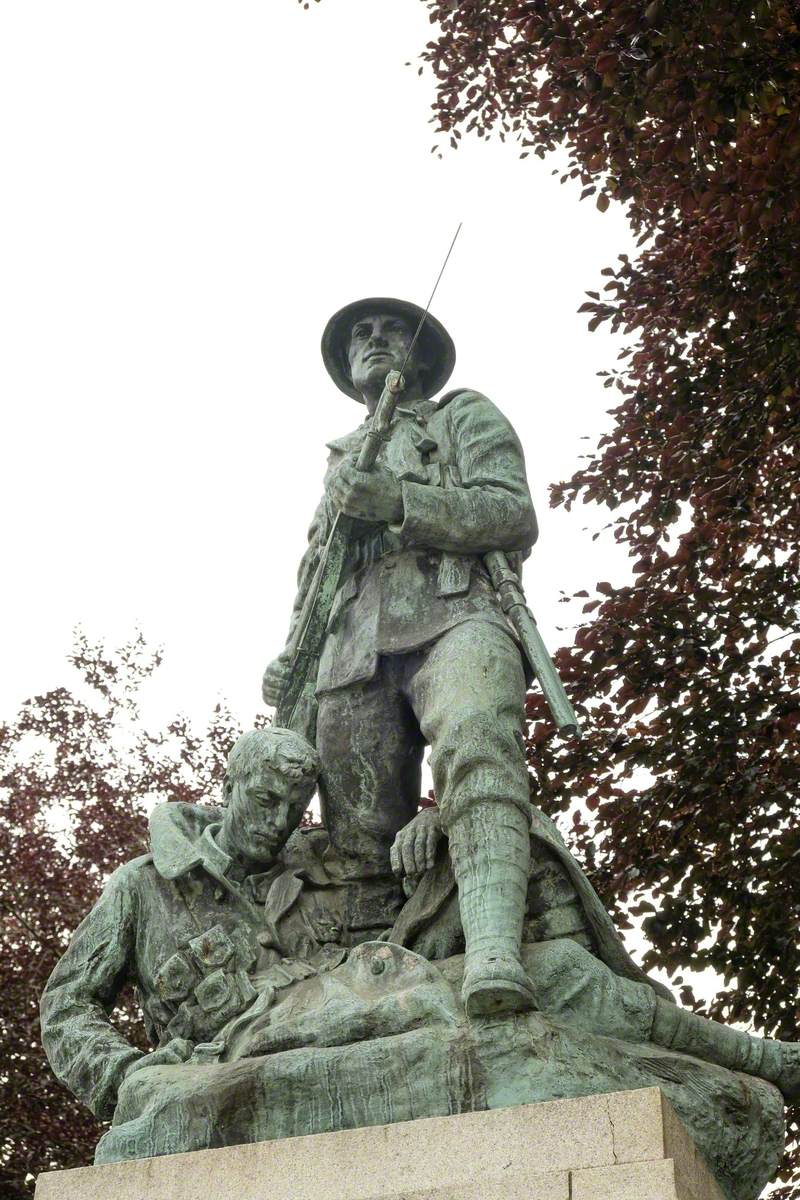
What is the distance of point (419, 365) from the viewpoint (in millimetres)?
5840

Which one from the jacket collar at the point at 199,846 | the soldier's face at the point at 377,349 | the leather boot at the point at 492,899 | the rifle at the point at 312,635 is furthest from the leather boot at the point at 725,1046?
the soldier's face at the point at 377,349

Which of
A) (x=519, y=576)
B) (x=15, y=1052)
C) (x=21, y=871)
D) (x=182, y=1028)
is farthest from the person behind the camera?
(x=21, y=871)

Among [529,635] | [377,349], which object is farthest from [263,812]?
[377,349]

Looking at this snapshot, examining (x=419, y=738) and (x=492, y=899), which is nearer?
(x=492, y=899)

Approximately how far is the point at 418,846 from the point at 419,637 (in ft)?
2.17

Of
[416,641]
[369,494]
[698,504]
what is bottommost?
[416,641]

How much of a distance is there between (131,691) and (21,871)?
8.88 feet

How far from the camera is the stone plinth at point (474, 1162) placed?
3.32 meters

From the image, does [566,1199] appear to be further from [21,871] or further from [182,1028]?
[21,871]

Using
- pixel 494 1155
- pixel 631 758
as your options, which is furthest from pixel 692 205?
pixel 494 1155

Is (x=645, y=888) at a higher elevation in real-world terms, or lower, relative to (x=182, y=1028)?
higher

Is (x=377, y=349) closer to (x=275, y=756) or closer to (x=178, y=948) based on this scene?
(x=275, y=756)

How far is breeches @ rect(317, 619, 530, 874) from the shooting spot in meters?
4.40

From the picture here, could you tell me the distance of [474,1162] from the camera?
11.3 feet
